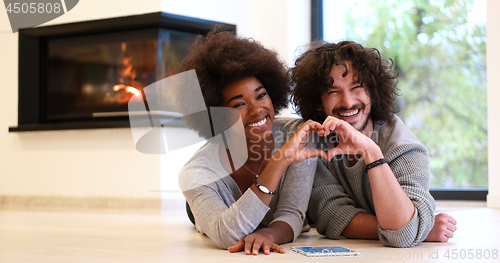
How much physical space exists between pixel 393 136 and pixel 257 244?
556 millimetres

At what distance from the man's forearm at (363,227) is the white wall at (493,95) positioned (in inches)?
70.4

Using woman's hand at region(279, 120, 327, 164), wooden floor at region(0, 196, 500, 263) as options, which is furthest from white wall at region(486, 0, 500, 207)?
woman's hand at region(279, 120, 327, 164)

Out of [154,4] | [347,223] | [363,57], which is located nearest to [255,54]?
[363,57]

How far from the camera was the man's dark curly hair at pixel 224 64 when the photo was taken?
4.98ft

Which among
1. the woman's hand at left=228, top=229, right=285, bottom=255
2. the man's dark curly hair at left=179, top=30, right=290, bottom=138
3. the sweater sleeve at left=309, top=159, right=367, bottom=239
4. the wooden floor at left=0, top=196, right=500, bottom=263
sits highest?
the man's dark curly hair at left=179, top=30, right=290, bottom=138

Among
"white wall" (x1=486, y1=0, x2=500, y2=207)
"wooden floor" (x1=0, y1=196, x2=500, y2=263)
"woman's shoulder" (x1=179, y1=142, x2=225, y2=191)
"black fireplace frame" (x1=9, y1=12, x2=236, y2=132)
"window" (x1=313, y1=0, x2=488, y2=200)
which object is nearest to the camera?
"wooden floor" (x1=0, y1=196, x2=500, y2=263)

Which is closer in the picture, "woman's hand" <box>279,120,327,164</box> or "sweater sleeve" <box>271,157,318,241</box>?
"woman's hand" <box>279,120,327,164</box>

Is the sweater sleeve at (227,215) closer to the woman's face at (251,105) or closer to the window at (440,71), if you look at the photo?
the woman's face at (251,105)

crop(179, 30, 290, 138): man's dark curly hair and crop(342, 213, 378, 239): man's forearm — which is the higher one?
crop(179, 30, 290, 138): man's dark curly hair

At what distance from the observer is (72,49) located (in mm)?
3352

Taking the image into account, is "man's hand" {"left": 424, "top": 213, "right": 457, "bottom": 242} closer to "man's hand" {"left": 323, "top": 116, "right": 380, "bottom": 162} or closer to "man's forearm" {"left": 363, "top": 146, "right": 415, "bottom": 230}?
"man's forearm" {"left": 363, "top": 146, "right": 415, "bottom": 230}

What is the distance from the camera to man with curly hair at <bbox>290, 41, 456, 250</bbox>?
126cm

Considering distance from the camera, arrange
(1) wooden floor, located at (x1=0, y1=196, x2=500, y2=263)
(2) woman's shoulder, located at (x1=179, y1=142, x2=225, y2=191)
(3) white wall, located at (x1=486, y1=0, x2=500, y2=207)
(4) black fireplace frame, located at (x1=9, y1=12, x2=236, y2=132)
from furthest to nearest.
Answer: (4) black fireplace frame, located at (x1=9, y1=12, x2=236, y2=132), (3) white wall, located at (x1=486, y1=0, x2=500, y2=207), (2) woman's shoulder, located at (x1=179, y1=142, x2=225, y2=191), (1) wooden floor, located at (x1=0, y1=196, x2=500, y2=263)

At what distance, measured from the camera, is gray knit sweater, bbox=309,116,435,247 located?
1285 millimetres
